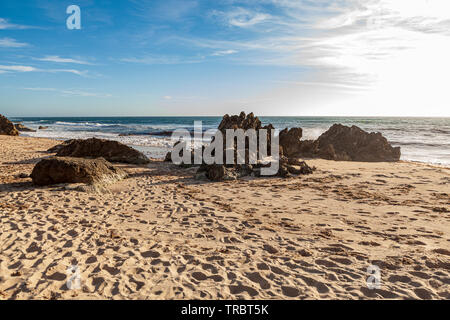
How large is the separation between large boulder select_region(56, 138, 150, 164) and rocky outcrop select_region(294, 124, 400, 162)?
360 inches

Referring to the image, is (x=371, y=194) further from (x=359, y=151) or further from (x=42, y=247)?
(x=359, y=151)

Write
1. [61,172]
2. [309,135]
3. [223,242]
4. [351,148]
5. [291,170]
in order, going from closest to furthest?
[223,242], [61,172], [291,170], [351,148], [309,135]

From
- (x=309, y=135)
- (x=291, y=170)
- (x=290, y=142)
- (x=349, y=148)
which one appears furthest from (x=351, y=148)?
(x=309, y=135)

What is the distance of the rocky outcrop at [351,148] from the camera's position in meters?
15.1

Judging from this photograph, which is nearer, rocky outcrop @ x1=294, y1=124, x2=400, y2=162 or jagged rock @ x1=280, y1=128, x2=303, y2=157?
rocky outcrop @ x1=294, y1=124, x2=400, y2=162

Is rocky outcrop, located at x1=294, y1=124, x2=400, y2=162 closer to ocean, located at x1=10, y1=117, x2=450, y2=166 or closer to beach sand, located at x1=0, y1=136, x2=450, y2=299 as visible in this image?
ocean, located at x1=10, y1=117, x2=450, y2=166

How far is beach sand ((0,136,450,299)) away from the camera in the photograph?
10.5 ft

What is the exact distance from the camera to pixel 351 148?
1619 centimetres

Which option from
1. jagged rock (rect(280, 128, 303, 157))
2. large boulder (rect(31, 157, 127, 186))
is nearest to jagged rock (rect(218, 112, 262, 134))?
jagged rock (rect(280, 128, 303, 157))

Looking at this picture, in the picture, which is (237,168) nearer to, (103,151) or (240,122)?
(240,122)

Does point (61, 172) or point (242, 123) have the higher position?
point (242, 123)

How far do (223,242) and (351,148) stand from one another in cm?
1414
